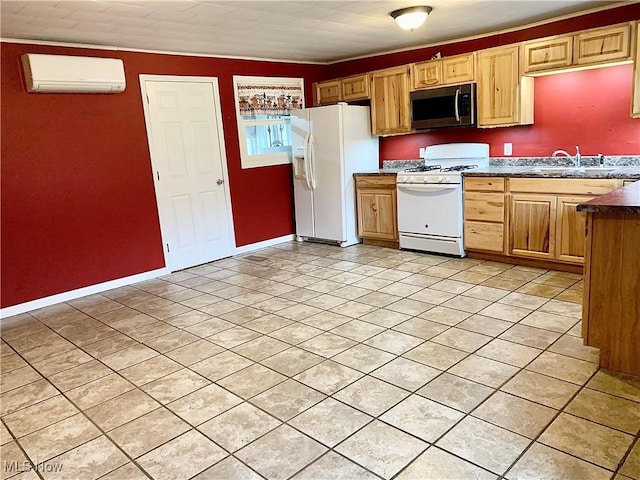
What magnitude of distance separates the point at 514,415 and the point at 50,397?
248 cm

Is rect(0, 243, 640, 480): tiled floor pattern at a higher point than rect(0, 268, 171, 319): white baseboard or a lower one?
lower

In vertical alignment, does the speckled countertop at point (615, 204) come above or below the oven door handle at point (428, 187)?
above

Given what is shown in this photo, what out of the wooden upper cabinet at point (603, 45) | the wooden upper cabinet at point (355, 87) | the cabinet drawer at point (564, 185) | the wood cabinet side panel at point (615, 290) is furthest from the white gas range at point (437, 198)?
the wood cabinet side panel at point (615, 290)

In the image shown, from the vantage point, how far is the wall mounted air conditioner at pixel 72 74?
388cm

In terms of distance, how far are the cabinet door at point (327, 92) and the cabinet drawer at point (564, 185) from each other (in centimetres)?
259

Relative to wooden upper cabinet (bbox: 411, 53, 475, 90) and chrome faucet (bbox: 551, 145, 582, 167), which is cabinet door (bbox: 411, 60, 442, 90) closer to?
wooden upper cabinet (bbox: 411, 53, 475, 90)

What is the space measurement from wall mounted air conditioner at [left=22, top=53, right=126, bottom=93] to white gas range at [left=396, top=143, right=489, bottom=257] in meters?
2.98

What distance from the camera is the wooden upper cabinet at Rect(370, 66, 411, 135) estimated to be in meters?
5.32

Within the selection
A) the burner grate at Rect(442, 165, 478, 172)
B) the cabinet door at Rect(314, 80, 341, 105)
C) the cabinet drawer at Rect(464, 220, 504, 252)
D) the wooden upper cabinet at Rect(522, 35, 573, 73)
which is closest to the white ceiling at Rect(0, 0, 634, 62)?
the wooden upper cabinet at Rect(522, 35, 573, 73)

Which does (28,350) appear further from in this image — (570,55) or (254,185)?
(570,55)

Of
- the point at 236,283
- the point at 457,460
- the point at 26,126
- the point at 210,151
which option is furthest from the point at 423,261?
the point at 26,126

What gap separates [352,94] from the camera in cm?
582

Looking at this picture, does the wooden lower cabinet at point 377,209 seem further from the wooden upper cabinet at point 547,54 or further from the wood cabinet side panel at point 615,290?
the wood cabinet side panel at point 615,290

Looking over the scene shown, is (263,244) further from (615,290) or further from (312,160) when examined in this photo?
(615,290)
